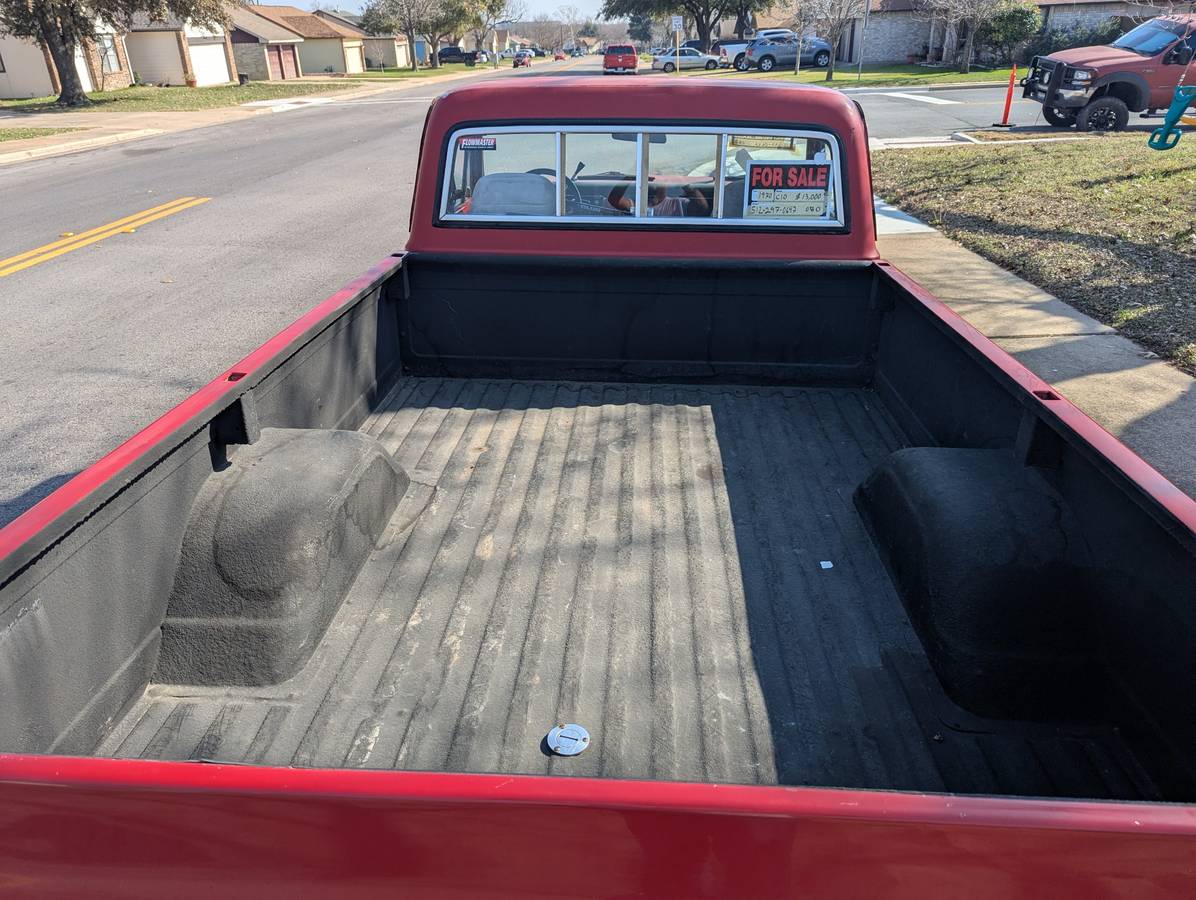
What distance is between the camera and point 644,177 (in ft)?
15.3

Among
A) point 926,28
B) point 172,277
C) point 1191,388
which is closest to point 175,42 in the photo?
point 926,28

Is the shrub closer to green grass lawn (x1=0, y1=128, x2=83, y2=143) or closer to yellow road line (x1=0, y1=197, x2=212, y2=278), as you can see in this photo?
green grass lawn (x1=0, y1=128, x2=83, y2=143)

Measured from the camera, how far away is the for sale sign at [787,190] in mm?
4559

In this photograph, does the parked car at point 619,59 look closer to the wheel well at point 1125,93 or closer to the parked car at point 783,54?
the parked car at point 783,54

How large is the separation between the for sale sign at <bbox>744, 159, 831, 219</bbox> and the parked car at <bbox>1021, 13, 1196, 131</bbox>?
17.5 metres

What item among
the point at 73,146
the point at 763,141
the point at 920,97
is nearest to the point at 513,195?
the point at 763,141

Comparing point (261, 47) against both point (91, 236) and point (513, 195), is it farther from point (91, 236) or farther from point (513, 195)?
point (513, 195)

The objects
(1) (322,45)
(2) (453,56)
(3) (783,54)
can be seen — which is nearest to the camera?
(3) (783,54)

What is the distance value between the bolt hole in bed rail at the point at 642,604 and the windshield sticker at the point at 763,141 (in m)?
1.14

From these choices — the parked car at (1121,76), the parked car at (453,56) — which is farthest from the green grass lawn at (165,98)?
the parked car at (453,56)

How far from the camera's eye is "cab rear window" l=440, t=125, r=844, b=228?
457cm

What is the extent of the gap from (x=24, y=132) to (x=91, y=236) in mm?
15268

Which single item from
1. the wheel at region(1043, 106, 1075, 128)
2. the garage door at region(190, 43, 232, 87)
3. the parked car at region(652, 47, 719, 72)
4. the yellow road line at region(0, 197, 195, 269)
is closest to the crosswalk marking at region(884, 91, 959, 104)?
the wheel at region(1043, 106, 1075, 128)

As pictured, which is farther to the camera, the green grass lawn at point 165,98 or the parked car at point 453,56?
the parked car at point 453,56
